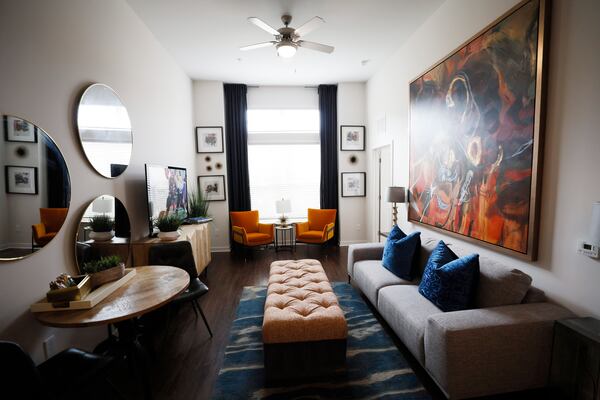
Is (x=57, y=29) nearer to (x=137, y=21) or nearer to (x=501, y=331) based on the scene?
(x=137, y=21)

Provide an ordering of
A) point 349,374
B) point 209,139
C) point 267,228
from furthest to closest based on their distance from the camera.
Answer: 1. point 209,139
2. point 267,228
3. point 349,374

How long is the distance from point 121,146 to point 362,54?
359 cm

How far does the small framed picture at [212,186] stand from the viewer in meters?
5.24

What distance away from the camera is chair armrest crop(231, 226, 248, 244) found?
4.72 metres

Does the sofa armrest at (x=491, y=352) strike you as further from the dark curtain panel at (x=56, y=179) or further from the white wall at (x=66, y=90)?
the dark curtain panel at (x=56, y=179)

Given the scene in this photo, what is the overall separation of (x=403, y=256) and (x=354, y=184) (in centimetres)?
293

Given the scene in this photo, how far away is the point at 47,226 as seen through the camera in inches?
69.0

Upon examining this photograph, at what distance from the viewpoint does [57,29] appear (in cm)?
187

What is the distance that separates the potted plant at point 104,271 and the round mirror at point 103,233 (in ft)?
0.12

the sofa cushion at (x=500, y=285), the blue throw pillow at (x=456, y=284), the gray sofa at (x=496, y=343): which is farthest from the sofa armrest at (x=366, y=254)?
the gray sofa at (x=496, y=343)

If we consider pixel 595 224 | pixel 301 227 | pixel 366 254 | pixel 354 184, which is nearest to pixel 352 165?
pixel 354 184

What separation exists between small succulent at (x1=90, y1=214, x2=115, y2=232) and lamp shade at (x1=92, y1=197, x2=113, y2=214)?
0.05m

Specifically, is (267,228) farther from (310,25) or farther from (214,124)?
(310,25)

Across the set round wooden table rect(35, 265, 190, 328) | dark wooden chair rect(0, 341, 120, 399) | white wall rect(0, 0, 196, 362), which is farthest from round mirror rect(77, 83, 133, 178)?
dark wooden chair rect(0, 341, 120, 399)
